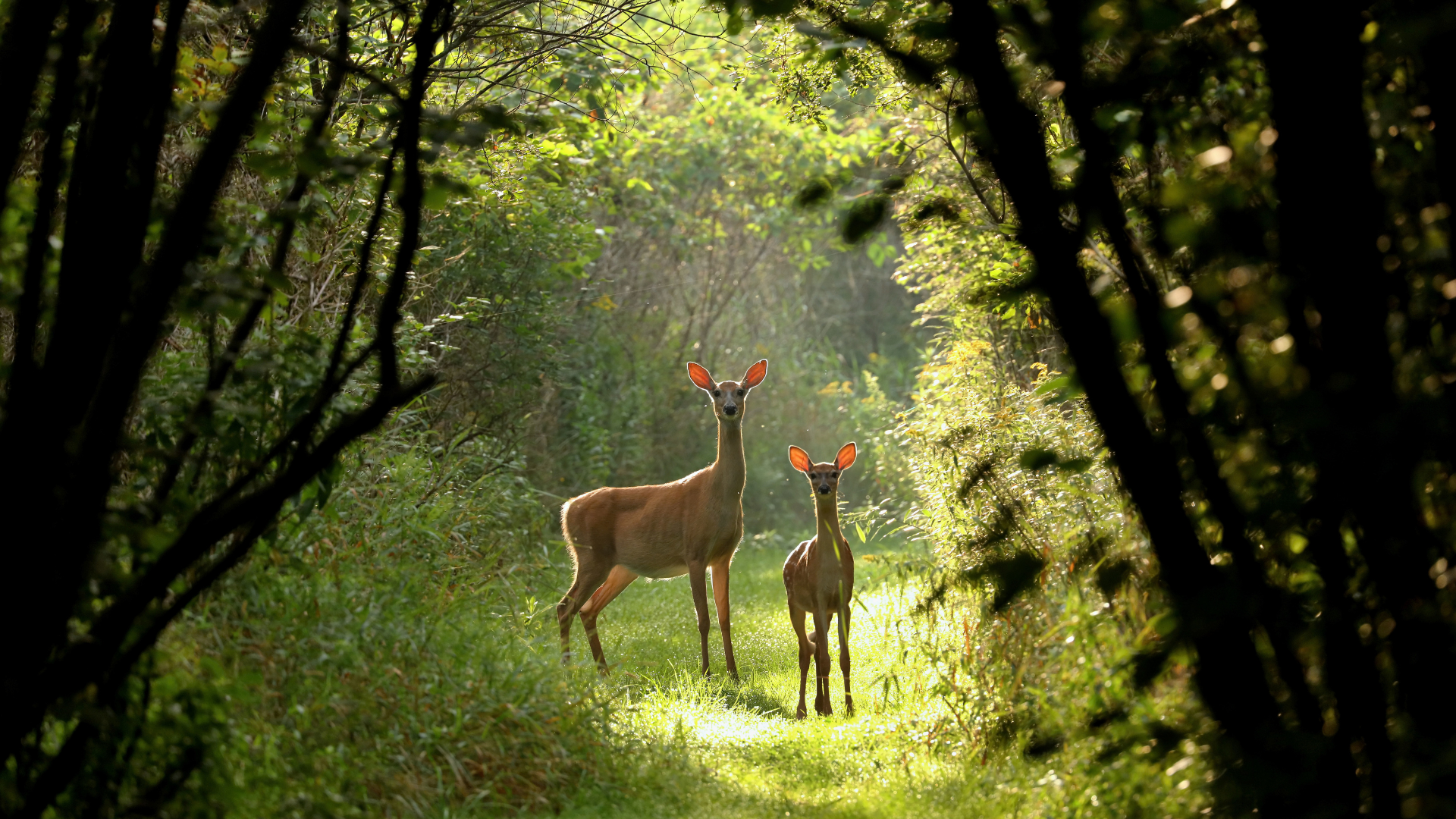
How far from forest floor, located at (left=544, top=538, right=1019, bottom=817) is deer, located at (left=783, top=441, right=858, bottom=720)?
→ 211 mm

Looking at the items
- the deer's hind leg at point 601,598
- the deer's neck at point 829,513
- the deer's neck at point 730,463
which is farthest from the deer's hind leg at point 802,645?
the deer's hind leg at point 601,598

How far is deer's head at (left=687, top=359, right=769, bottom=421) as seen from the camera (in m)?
9.53

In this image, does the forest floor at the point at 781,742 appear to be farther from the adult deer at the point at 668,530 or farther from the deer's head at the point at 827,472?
the deer's head at the point at 827,472

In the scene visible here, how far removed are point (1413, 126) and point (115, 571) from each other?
9.46 ft

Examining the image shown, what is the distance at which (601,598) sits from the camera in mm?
9812

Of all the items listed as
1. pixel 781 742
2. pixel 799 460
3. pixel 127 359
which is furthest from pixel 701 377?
pixel 127 359

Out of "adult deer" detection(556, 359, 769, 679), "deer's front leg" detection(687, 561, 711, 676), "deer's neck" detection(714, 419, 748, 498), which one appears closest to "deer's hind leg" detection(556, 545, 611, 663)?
"adult deer" detection(556, 359, 769, 679)

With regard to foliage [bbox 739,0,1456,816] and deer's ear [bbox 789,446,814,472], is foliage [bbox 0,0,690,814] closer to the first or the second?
foliage [bbox 739,0,1456,816]

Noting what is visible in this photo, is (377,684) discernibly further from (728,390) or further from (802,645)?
(728,390)

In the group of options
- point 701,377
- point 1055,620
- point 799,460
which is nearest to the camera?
point 1055,620

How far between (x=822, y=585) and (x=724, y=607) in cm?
168

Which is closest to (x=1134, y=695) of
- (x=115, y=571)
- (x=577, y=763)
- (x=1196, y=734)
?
(x=1196, y=734)

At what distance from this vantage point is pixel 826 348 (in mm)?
22750

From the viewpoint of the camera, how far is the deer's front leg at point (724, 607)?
8.57 meters
